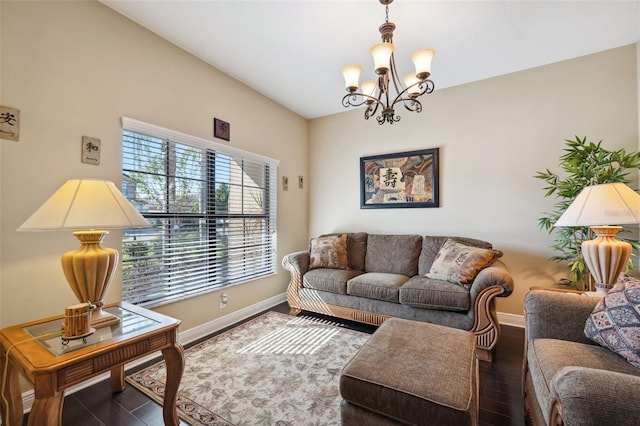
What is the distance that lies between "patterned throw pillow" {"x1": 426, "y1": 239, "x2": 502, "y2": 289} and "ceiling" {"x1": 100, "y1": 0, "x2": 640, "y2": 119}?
1911 mm

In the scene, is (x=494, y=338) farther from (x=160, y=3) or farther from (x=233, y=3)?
(x=160, y=3)

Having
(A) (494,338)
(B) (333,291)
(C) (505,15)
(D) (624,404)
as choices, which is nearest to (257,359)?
(B) (333,291)

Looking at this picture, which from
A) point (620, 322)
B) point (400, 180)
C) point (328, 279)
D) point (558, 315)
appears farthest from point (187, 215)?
point (620, 322)

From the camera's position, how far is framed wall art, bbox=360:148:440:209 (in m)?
3.35

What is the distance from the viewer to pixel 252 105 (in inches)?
130

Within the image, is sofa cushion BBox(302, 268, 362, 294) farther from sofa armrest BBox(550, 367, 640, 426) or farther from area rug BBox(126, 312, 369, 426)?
sofa armrest BBox(550, 367, 640, 426)

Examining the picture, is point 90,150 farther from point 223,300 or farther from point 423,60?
point 423,60

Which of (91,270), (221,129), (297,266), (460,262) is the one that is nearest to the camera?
(91,270)

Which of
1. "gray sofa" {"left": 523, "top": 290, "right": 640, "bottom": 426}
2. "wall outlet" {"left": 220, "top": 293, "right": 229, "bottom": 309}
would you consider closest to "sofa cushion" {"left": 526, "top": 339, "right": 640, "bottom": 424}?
"gray sofa" {"left": 523, "top": 290, "right": 640, "bottom": 426}

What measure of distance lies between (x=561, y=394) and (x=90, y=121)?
9.68 feet

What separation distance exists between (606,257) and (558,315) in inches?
25.4

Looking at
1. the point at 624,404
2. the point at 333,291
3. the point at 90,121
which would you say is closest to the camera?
the point at 624,404

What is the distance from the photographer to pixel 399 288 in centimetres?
259

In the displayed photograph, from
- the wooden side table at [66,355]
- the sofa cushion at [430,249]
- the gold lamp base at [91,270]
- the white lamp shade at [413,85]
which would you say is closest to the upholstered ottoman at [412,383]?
the wooden side table at [66,355]
